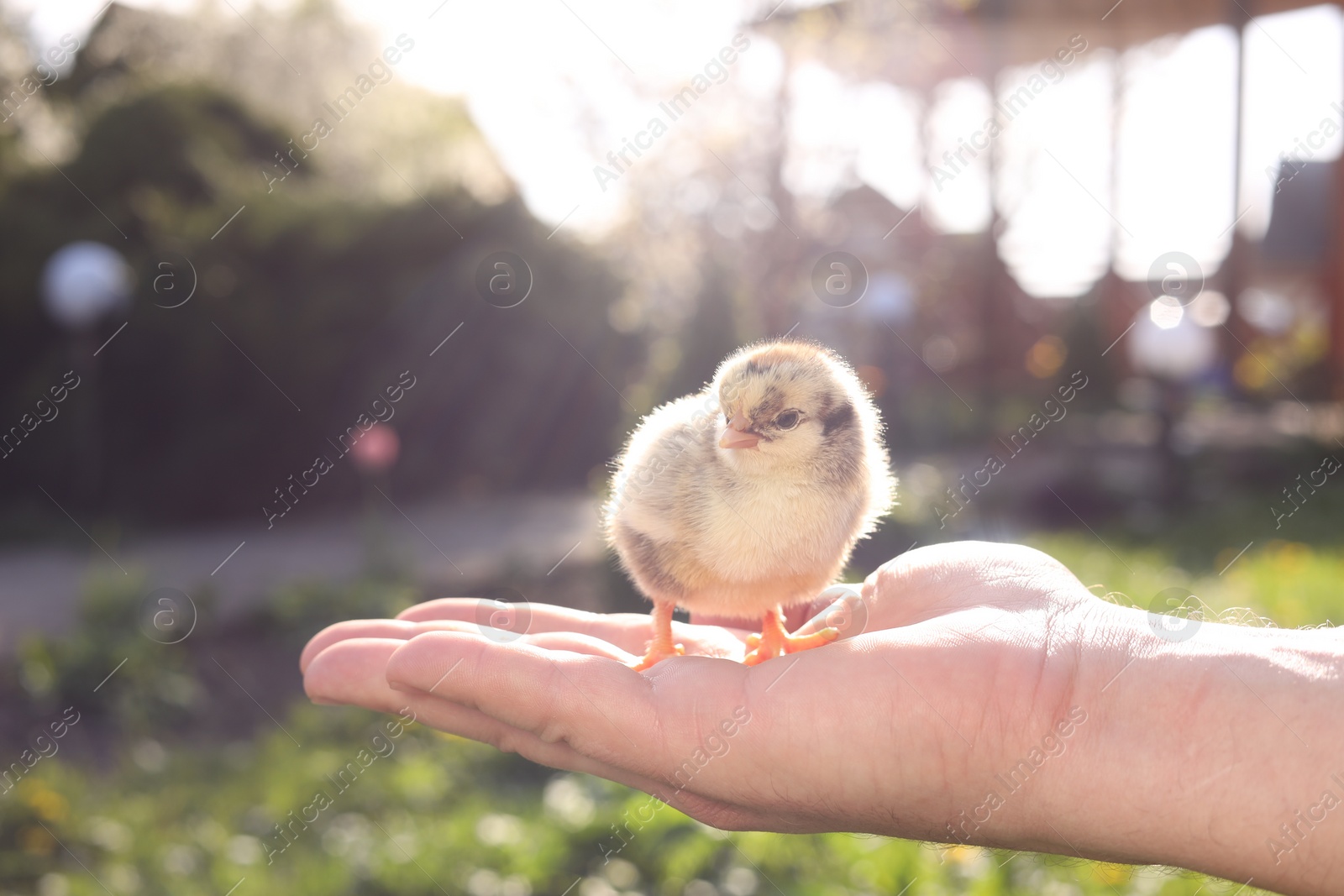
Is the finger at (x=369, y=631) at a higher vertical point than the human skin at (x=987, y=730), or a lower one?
higher

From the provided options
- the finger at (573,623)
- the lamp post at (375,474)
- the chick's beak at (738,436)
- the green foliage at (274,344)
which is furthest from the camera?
the green foliage at (274,344)

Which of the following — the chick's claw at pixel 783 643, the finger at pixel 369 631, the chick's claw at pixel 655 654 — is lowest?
the chick's claw at pixel 783 643

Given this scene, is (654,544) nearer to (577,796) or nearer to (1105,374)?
(577,796)

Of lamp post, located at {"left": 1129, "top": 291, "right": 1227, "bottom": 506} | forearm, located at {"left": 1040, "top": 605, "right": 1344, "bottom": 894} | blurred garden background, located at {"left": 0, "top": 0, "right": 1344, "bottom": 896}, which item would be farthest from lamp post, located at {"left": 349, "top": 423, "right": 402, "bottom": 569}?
lamp post, located at {"left": 1129, "top": 291, "right": 1227, "bottom": 506}

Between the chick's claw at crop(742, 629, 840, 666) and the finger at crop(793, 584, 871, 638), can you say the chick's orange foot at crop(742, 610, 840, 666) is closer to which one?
the chick's claw at crop(742, 629, 840, 666)

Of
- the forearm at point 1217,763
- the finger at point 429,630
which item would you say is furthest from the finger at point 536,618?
the forearm at point 1217,763

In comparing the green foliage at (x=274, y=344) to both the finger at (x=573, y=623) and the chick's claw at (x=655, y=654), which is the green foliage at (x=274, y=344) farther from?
the chick's claw at (x=655, y=654)

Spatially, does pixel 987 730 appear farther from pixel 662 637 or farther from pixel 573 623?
pixel 573 623
